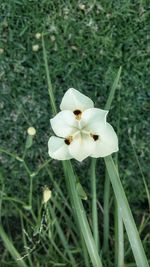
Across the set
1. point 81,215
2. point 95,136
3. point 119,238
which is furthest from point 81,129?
point 119,238

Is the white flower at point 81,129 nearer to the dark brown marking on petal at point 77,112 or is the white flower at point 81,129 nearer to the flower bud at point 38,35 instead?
the dark brown marking on petal at point 77,112

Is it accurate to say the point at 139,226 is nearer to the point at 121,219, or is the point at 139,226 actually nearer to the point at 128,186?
the point at 128,186

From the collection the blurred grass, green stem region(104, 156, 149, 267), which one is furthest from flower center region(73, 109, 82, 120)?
the blurred grass

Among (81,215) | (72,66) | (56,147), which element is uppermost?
(72,66)

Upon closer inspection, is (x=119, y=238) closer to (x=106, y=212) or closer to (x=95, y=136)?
(x=106, y=212)

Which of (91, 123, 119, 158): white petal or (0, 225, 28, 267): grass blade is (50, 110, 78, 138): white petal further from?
(0, 225, 28, 267): grass blade

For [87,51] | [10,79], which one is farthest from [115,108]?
[10,79]

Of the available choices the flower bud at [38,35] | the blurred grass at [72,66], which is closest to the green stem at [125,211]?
the blurred grass at [72,66]
